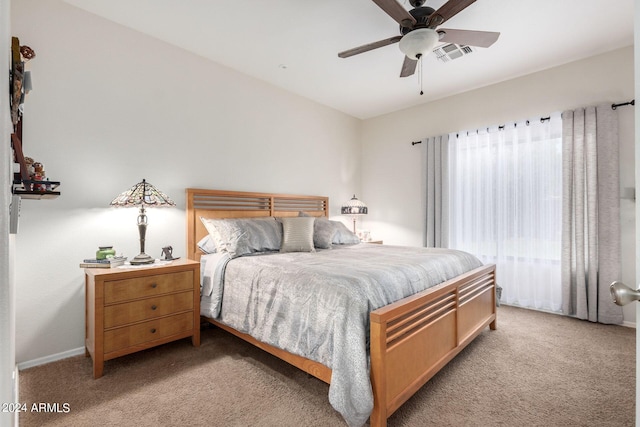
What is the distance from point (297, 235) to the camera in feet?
10.5

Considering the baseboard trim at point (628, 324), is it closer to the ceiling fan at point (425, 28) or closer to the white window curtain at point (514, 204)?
the white window curtain at point (514, 204)

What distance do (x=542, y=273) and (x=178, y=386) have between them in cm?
392

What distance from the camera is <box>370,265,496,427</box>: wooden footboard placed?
1.60m

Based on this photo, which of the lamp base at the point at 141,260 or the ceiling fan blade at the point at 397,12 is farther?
the lamp base at the point at 141,260

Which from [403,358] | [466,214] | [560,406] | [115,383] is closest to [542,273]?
[466,214]

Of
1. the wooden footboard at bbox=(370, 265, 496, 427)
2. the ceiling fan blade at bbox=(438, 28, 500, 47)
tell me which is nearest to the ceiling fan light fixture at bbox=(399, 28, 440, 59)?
the ceiling fan blade at bbox=(438, 28, 500, 47)

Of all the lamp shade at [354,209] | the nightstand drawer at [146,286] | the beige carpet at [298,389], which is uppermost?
the lamp shade at [354,209]

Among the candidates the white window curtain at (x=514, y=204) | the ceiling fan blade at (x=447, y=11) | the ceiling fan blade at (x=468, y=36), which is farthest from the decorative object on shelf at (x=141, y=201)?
the white window curtain at (x=514, y=204)

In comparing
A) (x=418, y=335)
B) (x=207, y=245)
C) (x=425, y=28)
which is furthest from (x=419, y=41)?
(x=207, y=245)

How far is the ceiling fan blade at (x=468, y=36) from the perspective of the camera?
2.28 m

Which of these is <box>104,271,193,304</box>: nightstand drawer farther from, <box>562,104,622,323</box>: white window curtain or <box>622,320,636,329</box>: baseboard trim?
<box>622,320,636,329</box>: baseboard trim

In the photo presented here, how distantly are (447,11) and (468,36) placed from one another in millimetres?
428

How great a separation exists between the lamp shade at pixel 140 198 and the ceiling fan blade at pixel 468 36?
2567 millimetres

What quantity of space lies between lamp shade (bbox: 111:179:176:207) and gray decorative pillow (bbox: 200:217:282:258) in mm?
549
